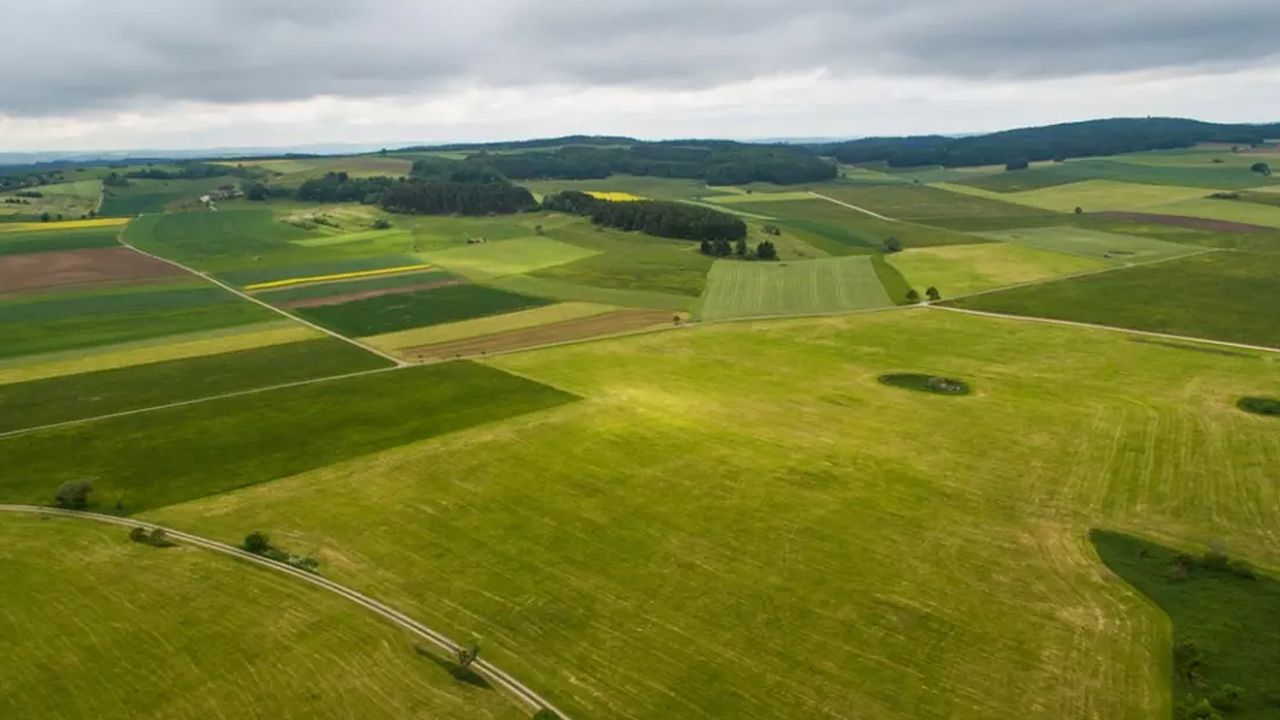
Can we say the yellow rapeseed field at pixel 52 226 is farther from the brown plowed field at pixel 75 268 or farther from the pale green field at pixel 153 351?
the pale green field at pixel 153 351

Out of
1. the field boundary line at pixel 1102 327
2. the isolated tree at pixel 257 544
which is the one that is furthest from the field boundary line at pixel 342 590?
the field boundary line at pixel 1102 327

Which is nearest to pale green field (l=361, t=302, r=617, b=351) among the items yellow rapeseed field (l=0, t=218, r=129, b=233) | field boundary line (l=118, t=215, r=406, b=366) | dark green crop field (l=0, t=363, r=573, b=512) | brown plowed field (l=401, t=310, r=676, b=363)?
field boundary line (l=118, t=215, r=406, b=366)

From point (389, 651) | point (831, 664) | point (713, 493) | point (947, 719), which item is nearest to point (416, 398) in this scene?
point (713, 493)

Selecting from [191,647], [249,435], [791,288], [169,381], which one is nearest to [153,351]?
[169,381]

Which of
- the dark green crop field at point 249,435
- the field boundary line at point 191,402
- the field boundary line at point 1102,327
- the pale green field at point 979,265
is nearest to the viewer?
the dark green crop field at point 249,435

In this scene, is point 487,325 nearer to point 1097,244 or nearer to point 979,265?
point 979,265

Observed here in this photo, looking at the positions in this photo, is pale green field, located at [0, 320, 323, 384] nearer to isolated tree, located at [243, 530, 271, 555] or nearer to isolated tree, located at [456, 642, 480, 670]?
isolated tree, located at [243, 530, 271, 555]
